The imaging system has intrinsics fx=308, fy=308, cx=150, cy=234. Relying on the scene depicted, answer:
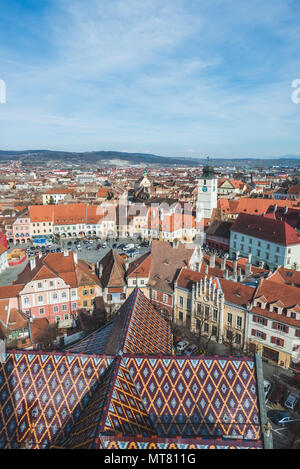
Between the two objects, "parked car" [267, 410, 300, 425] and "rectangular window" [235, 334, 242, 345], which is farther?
"rectangular window" [235, 334, 242, 345]

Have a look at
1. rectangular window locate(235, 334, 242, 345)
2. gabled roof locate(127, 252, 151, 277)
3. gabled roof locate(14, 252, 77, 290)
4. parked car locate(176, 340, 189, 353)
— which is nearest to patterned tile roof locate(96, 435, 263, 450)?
parked car locate(176, 340, 189, 353)

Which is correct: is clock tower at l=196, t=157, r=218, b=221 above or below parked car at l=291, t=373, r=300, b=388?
above

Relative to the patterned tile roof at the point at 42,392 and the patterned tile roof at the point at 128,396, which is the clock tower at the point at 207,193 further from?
the patterned tile roof at the point at 42,392

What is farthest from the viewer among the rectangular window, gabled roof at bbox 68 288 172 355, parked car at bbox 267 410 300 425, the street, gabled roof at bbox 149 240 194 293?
the street

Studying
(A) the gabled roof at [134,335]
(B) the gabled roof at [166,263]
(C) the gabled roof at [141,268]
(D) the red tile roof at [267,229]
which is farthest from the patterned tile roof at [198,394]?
(D) the red tile roof at [267,229]

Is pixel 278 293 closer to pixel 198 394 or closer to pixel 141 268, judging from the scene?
pixel 141 268

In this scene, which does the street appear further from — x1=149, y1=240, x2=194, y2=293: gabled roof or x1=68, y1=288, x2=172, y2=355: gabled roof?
x1=68, y1=288, x2=172, y2=355: gabled roof

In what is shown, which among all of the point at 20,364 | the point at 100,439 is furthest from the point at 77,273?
the point at 100,439
